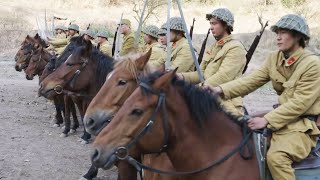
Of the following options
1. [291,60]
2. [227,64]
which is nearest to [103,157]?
[291,60]

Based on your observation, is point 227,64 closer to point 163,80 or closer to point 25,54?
point 163,80

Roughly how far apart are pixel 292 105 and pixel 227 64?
176 cm

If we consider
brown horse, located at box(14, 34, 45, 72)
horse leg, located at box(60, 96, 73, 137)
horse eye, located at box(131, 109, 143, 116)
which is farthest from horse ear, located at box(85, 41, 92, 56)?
brown horse, located at box(14, 34, 45, 72)

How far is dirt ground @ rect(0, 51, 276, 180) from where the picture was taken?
7.36 metres

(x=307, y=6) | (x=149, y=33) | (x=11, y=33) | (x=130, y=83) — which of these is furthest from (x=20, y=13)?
(x=130, y=83)

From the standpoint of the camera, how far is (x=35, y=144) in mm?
9031

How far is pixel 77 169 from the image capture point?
7.59 metres

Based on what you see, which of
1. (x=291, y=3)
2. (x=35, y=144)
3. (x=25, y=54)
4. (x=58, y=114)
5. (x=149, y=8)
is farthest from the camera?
(x=291, y=3)

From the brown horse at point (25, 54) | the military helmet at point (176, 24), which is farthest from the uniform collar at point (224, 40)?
the brown horse at point (25, 54)

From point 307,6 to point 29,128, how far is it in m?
28.4

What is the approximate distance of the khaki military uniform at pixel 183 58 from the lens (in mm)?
6371

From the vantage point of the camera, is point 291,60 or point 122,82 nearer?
point 291,60

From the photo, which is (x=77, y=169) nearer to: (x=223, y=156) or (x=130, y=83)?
(x=130, y=83)

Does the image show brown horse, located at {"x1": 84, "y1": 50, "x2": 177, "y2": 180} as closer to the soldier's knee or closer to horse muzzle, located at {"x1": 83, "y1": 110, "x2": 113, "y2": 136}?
horse muzzle, located at {"x1": 83, "y1": 110, "x2": 113, "y2": 136}
